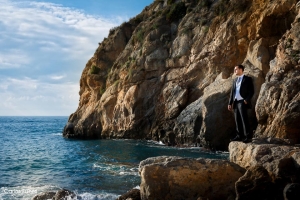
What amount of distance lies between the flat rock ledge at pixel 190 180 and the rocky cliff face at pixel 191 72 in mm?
8396

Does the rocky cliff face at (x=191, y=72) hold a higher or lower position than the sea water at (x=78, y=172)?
higher

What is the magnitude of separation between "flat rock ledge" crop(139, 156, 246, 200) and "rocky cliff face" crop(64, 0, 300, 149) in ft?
27.5

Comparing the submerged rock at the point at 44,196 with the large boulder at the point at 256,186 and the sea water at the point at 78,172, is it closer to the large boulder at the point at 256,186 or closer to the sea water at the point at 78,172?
the sea water at the point at 78,172

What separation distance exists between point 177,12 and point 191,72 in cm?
942

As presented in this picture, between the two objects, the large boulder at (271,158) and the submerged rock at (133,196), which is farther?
the submerged rock at (133,196)

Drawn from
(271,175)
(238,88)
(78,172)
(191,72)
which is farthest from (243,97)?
(191,72)

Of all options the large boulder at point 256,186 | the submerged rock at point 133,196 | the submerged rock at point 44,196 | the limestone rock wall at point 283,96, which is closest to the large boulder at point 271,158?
the large boulder at point 256,186

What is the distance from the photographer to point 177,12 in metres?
36.7

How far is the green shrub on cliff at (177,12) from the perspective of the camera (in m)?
36.6

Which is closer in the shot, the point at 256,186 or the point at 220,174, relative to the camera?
the point at 256,186

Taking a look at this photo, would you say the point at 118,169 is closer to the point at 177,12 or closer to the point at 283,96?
the point at 283,96

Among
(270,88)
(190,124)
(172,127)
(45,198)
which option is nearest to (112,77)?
(172,127)

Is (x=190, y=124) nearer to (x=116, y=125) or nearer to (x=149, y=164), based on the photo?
(x=116, y=125)

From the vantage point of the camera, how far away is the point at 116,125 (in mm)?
35844
